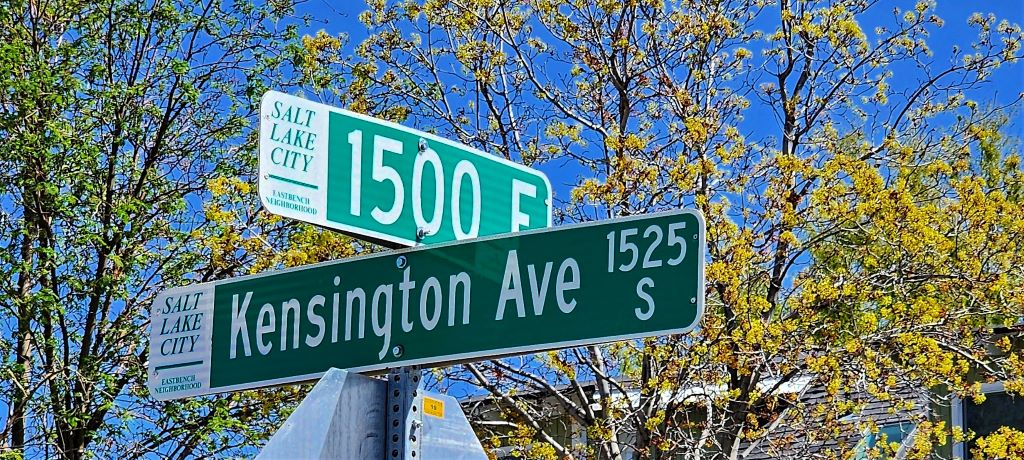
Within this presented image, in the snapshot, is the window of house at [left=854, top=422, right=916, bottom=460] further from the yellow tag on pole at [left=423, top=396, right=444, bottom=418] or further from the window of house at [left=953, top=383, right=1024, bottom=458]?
the yellow tag on pole at [left=423, top=396, right=444, bottom=418]

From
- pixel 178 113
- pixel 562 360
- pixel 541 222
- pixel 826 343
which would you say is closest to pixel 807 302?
pixel 826 343

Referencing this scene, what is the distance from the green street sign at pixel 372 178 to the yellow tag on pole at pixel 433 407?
422 millimetres

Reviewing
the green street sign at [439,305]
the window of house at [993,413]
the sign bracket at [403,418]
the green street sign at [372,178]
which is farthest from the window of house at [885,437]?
the sign bracket at [403,418]

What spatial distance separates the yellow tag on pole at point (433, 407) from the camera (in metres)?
3.42

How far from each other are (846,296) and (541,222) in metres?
9.74

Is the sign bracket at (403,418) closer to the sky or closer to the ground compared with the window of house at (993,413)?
closer to the ground

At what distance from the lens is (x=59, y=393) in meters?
14.4

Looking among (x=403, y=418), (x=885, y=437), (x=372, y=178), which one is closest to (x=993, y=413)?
(x=885, y=437)

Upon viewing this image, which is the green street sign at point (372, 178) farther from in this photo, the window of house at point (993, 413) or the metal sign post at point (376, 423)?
the window of house at point (993, 413)

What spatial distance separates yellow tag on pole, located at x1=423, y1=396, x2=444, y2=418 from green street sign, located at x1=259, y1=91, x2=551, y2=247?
0.42m

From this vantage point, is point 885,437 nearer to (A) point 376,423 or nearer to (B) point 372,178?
(B) point 372,178

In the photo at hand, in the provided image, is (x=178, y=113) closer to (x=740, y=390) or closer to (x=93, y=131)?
(x=93, y=131)

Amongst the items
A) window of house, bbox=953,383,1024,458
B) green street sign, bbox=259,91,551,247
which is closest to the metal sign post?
green street sign, bbox=259,91,551,247

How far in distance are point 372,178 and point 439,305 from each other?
0.39 m
